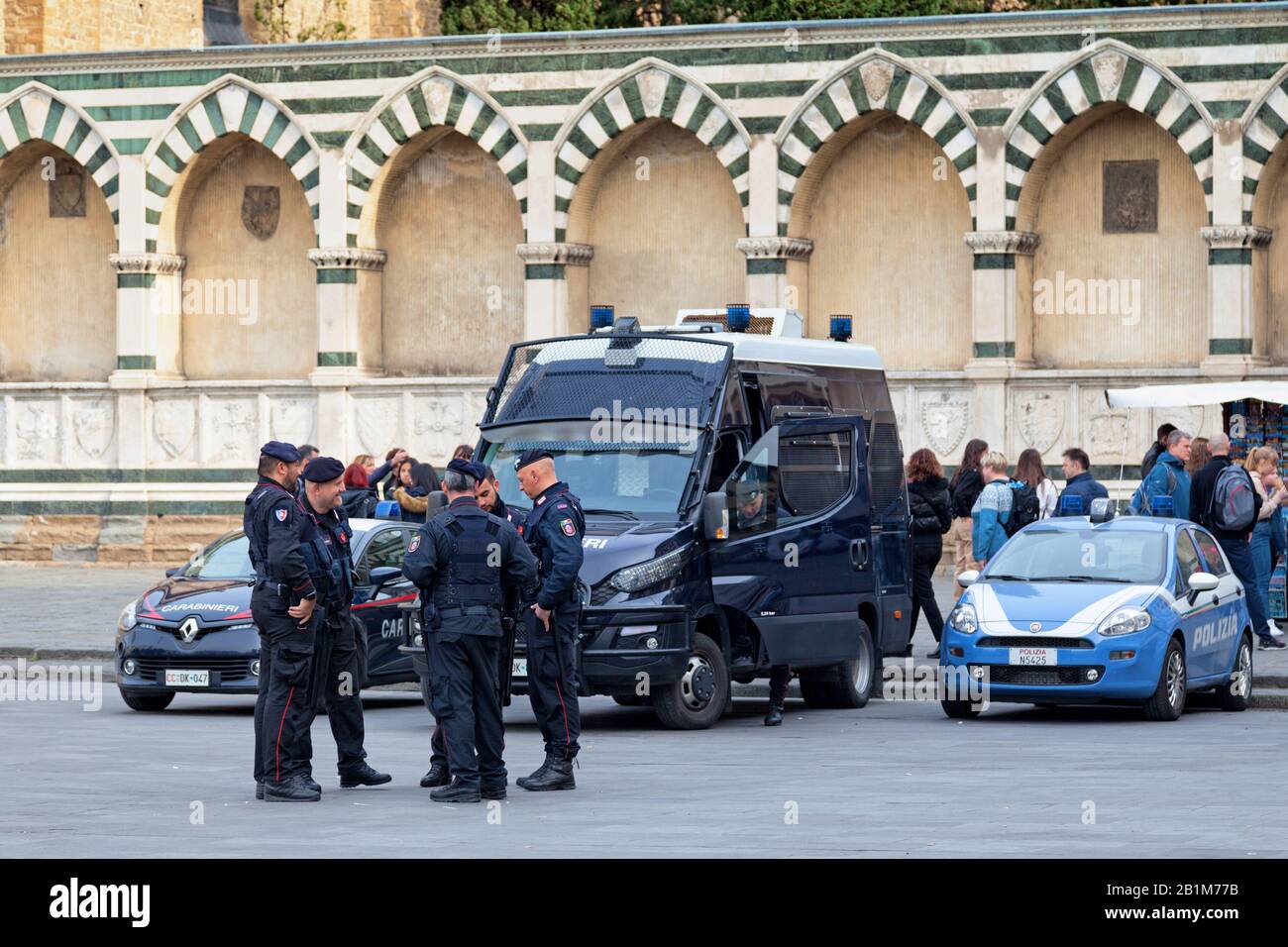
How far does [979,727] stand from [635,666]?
8.31 feet

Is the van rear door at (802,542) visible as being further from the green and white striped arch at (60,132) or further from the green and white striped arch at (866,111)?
the green and white striped arch at (60,132)

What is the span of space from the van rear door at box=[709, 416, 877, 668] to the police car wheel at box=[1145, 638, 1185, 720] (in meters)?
2.32

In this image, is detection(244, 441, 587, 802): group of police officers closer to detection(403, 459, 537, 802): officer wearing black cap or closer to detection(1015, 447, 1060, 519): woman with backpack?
detection(403, 459, 537, 802): officer wearing black cap

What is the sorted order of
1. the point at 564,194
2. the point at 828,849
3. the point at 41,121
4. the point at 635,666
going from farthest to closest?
the point at 41,121
the point at 564,194
the point at 635,666
the point at 828,849

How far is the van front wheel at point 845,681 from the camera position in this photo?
1803cm

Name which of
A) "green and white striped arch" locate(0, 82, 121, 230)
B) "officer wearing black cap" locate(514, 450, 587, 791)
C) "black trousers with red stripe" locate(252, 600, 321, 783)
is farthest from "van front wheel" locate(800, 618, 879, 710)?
"green and white striped arch" locate(0, 82, 121, 230)

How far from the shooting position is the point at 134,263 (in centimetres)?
3106

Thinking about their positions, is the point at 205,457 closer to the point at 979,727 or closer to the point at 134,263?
the point at 134,263

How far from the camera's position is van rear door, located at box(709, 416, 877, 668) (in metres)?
16.6

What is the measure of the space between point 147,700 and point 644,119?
13590mm

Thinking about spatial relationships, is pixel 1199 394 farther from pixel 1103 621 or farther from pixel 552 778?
pixel 552 778

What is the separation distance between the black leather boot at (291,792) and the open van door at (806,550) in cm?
476

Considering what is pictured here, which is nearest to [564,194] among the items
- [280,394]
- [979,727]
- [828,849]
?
[280,394]

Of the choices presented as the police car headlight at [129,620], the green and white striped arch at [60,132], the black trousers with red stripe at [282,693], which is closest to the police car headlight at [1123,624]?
the black trousers with red stripe at [282,693]
